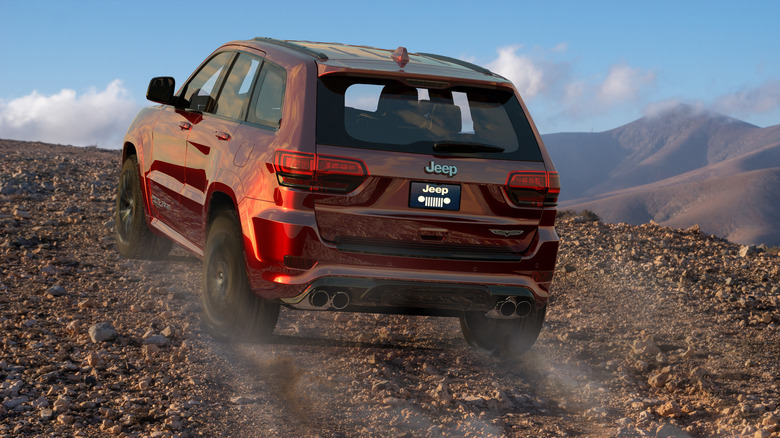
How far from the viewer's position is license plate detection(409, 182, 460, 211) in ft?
15.4

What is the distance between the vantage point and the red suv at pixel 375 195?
464cm

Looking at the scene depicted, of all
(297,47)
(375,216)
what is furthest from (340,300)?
(297,47)

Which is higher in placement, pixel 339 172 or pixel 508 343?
pixel 339 172

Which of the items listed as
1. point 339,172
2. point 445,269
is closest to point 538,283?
point 445,269

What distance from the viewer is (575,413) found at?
4824 mm

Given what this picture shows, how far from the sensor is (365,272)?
469 centimetres

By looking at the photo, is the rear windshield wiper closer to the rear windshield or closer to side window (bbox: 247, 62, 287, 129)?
the rear windshield

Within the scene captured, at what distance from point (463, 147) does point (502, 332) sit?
1519 millimetres

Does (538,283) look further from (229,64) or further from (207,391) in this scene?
(229,64)

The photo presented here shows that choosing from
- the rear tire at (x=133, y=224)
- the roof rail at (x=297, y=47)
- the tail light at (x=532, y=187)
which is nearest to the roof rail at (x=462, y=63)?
the tail light at (x=532, y=187)

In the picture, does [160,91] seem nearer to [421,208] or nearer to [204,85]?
[204,85]

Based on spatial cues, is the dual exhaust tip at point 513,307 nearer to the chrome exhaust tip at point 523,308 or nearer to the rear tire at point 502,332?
the chrome exhaust tip at point 523,308

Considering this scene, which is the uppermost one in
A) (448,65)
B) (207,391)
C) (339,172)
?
(448,65)

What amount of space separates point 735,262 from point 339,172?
670 cm
